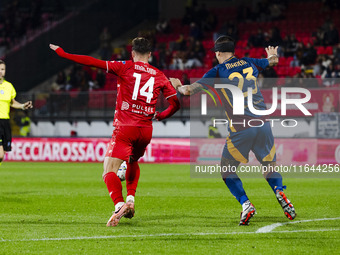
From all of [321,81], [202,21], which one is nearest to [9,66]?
[202,21]

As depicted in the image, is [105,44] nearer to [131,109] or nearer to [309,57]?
[309,57]

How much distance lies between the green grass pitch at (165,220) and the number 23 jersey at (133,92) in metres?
1.41

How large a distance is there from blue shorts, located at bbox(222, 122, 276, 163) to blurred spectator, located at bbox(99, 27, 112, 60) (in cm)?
2508

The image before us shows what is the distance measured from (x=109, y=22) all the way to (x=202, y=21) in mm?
5909

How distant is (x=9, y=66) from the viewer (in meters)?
34.8

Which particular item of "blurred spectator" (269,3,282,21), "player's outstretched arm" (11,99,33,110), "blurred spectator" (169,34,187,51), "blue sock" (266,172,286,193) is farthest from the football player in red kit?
"blurred spectator" (269,3,282,21)

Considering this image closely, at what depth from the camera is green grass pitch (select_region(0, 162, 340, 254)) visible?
6.96 metres

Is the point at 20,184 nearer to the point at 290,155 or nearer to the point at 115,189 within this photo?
the point at 115,189

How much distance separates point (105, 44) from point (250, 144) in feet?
88.0

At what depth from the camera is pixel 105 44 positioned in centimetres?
3500

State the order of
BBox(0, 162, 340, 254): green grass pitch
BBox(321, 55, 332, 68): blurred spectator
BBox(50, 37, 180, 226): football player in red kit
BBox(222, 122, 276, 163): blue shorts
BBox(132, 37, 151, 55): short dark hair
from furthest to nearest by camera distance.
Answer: BBox(321, 55, 332, 68): blurred spectator → BBox(222, 122, 276, 163): blue shorts → BBox(132, 37, 151, 55): short dark hair → BBox(50, 37, 180, 226): football player in red kit → BBox(0, 162, 340, 254): green grass pitch

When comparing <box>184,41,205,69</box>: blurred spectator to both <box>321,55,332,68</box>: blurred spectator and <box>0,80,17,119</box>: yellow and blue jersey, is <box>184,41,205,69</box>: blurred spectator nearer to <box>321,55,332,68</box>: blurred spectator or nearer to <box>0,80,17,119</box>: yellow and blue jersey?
<box>321,55,332,68</box>: blurred spectator

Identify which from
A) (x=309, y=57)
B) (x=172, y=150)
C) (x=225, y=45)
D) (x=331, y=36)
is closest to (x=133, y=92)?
(x=225, y=45)

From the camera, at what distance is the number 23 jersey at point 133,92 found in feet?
28.8
